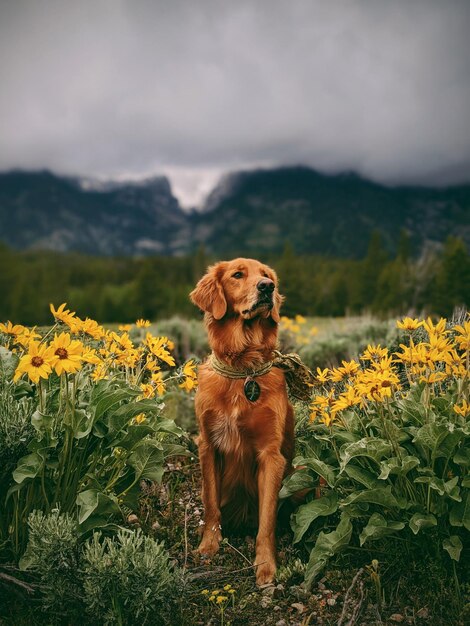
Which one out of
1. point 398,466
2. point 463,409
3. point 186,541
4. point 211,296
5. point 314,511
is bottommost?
point 186,541

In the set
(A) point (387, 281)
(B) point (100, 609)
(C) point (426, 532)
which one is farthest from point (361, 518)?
(A) point (387, 281)

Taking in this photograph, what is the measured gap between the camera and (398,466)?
2547 mm

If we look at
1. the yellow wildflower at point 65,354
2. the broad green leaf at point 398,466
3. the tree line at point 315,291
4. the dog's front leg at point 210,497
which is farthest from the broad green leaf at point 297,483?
the tree line at point 315,291

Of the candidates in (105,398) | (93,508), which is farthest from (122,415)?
(93,508)

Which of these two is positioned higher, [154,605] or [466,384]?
[466,384]

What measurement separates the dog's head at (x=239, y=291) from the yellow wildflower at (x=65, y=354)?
1294 millimetres

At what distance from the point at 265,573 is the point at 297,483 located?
1.75 ft

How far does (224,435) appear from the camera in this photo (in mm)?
3207

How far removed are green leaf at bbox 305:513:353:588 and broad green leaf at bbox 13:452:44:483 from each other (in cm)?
151

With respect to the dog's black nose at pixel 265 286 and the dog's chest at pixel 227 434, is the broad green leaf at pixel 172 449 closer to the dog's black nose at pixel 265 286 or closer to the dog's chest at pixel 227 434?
the dog's chest at pixel 227 434

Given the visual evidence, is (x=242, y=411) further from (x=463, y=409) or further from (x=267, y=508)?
(x=463, y=409)

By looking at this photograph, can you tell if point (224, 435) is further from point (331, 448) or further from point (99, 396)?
point (99, 396)

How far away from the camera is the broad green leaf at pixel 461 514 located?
2471mm

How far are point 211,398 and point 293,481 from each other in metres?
0.71
